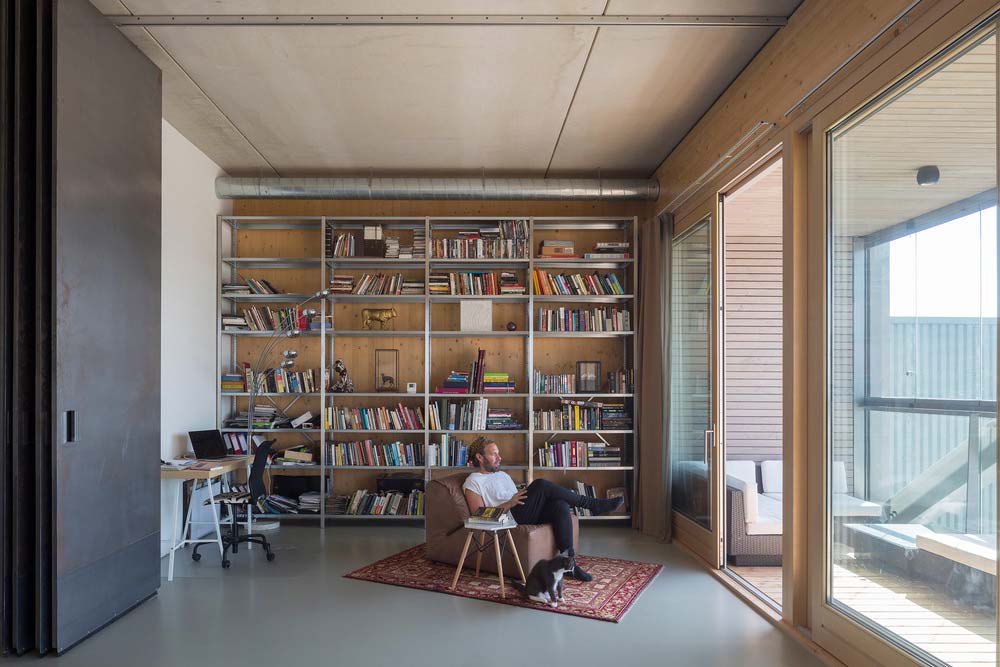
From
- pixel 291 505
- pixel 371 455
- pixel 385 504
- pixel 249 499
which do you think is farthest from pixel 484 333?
pixel 249 499

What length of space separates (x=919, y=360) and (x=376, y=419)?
5005 millimetres

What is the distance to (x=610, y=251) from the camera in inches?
276

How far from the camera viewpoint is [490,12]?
13.0 feet

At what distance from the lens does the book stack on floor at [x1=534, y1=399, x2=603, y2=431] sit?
22.6 feet

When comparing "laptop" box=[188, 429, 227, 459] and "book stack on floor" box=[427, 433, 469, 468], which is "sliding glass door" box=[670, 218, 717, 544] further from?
"laptop" box=[188, 429, 227, 459]

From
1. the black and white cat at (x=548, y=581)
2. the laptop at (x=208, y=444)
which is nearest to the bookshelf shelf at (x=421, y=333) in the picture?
the laptop at (x=208, y=444)

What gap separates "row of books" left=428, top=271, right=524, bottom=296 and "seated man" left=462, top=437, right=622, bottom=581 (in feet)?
6.24

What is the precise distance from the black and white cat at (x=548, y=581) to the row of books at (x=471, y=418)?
2.43 meters

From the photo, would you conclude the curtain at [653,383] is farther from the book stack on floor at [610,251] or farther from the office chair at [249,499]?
the office chair at [249,499]

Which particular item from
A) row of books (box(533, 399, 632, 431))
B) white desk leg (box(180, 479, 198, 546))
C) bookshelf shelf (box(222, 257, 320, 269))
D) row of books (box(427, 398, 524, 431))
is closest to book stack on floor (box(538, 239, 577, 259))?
row of books (box(533, 399, 632, 431))

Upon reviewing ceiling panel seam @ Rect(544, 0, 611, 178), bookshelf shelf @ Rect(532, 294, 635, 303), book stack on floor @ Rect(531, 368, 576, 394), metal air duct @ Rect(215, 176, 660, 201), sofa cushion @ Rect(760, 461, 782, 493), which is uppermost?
ceiling panel seam @ Rect(544, 0, 611, 178)

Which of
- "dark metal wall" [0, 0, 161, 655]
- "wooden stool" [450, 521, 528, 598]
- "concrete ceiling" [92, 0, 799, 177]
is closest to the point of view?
"dark metal wall" [0, 0, 161, 655]

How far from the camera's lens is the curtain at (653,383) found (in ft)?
20.8

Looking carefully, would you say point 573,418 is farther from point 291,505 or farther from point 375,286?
point 291,505
